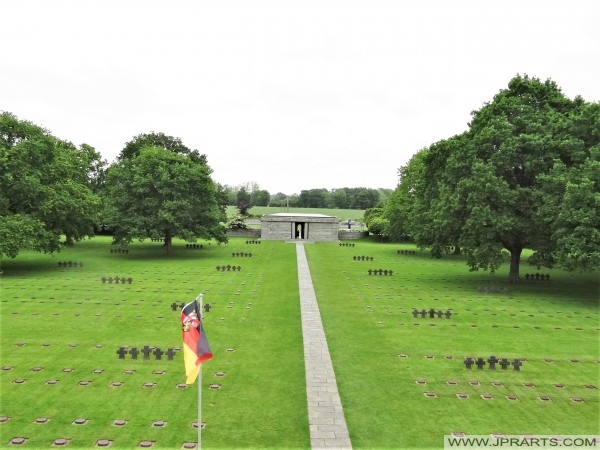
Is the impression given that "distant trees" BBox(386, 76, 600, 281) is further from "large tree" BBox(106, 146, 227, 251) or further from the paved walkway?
"large tree" BBox(106, 146, 227, 251)

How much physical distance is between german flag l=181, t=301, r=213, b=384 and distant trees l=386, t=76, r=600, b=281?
23.2 meters

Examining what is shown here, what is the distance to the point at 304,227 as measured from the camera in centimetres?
7350

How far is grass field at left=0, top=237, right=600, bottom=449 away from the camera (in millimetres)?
11922

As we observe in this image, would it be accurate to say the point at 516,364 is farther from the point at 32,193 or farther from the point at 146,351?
the point at 32,193

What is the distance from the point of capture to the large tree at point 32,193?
32.8 meters

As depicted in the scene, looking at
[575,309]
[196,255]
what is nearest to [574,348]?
[575,309]

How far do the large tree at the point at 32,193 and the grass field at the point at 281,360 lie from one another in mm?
3220

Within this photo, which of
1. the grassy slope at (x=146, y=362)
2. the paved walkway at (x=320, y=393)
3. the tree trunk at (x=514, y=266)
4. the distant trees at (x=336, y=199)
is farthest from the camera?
the distant trees at (x=336, y=199)

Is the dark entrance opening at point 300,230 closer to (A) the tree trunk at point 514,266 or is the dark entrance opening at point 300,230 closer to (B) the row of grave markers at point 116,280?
(A) the tree trunk at point 514,266

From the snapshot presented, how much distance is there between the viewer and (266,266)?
135ft

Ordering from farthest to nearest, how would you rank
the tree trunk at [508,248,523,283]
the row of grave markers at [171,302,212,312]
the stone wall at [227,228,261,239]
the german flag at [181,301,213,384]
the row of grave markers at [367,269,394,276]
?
1. the stone wall at [227,228,261,239]
2. the row of grave markers at [367,269,394,276]
3. the tree trunk at [508,248,523,283]
4. the row of grave markers at [171,302,212,312]
5. the german flag at [181,301,213,384]

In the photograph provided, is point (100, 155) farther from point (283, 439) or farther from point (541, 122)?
point (283, 439)

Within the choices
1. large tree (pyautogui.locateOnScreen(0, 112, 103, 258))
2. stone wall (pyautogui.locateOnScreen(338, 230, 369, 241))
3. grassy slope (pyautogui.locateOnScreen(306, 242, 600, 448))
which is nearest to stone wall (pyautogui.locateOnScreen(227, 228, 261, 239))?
stone wall (pyautogui.locateOnScreen(338, 230, 369, 241))

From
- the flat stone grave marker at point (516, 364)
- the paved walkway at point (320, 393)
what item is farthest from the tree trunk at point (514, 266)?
the flat stone grave marker at point (516, 364)
